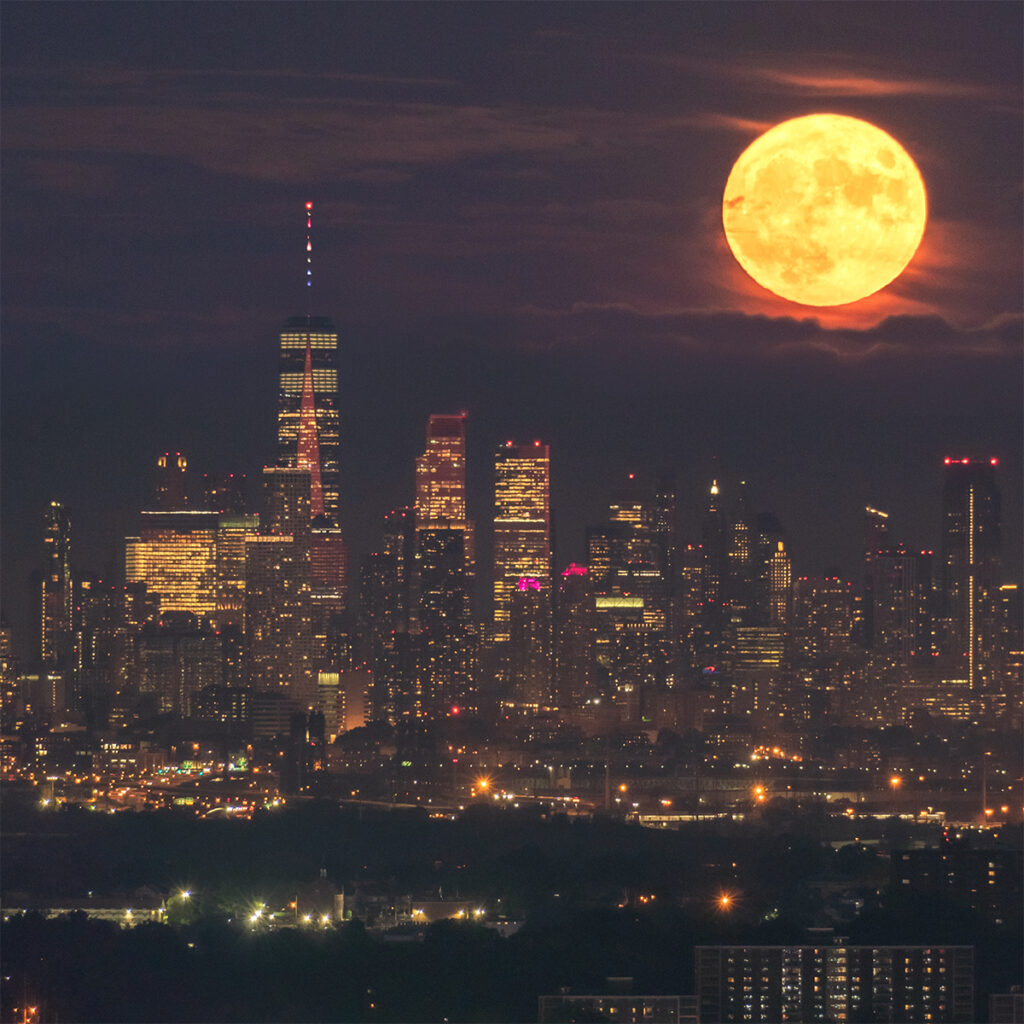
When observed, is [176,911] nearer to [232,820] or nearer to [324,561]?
[232,820]

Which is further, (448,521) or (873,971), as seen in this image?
(448,521)

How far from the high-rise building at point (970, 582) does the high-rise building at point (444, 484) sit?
920cm

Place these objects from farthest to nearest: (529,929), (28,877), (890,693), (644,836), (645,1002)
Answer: (890,693), (644,836), (28,877), (529,929), (645,1002)

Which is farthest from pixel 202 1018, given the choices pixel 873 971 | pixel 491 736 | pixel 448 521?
pixel 448 521

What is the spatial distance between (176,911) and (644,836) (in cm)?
837

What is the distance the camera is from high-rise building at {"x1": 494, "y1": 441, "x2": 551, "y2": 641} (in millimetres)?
54062

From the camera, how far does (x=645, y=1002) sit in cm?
1714

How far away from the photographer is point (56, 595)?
1928 inches

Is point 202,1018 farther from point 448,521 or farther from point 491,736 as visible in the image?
point 448,521

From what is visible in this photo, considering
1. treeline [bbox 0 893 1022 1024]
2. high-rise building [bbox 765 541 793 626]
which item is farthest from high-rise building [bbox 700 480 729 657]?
treeline [bbox 0 893 1022 1024]

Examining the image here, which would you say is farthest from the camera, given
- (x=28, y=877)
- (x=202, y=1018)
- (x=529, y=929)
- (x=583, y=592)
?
(x=583, y=592)

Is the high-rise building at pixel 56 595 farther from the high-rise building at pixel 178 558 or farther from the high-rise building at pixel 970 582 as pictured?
the high-rise building at pixel 970 582

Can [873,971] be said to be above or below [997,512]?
below

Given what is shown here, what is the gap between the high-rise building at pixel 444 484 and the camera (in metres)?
54.1
